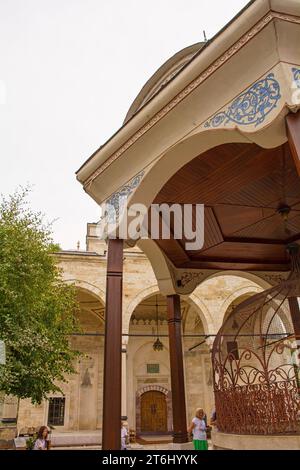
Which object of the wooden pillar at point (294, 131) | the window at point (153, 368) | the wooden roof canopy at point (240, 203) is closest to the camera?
the wooden pillar at point (294, 131)

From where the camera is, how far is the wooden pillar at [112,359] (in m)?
2.66

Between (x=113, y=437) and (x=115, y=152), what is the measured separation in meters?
2.34

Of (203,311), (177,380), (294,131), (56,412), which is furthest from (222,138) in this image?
(56,412)

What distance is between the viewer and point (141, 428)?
14.2 metres

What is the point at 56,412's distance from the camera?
13695 mm

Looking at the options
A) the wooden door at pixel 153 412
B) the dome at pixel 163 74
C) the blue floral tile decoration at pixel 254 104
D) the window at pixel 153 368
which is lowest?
the wooden door at pixel 153 412

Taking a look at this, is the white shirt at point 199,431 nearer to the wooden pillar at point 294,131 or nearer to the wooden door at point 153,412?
the wooden pillar at point 294,131

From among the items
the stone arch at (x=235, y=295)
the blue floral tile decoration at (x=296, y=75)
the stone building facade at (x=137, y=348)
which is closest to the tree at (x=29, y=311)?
the stone building facade at (x=137, y=348)

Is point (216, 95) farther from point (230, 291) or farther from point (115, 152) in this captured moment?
point (230, 291)

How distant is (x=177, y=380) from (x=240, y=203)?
259 cm

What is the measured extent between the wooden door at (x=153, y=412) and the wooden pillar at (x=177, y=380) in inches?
414

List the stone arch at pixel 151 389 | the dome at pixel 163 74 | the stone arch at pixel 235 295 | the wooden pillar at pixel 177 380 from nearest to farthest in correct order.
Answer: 1. the dome at pixel 163 74
2. the wooden pillar at pixel 177 380
3. the stone arch at pixel 235 295
4. the stone arch at pixel 151 389

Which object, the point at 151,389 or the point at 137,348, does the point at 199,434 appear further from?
the point at 137,348
